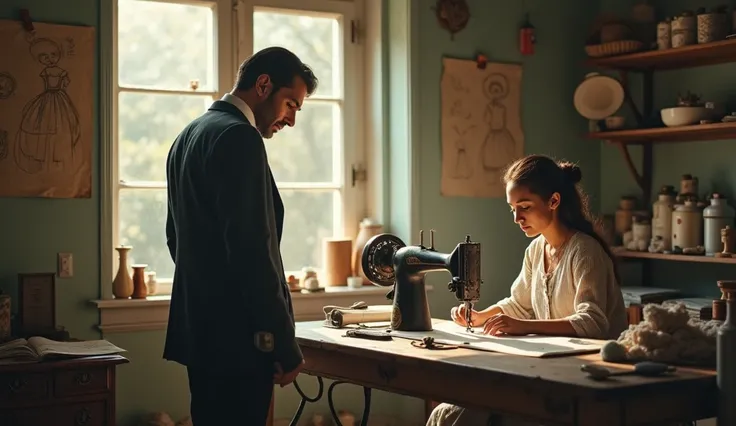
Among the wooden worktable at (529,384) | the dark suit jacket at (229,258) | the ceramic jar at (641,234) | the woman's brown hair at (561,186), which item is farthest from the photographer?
the ceramic jar at (641,234)

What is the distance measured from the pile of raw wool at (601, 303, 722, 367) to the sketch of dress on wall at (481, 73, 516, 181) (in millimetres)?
2196

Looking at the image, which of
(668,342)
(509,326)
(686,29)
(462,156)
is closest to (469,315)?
(509,326)

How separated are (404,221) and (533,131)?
88 cm

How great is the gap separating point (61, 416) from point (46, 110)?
48.5 inches

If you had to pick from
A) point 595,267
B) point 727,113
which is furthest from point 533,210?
point 727,113

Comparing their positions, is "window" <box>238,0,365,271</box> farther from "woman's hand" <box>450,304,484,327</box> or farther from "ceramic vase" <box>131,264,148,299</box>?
"woman's hand" <box>450,304,484,327</box>

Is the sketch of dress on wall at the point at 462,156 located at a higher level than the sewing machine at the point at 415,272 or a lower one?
higher

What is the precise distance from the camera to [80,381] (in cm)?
327

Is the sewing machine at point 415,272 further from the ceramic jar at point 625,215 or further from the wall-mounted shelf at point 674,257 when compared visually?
the ceramic jar at point 625,215

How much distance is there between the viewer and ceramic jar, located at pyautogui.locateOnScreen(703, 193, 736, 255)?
424 cm

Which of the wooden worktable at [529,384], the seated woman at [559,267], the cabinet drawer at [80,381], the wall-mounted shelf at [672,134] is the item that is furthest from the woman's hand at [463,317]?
the wall-mounted shelf at [672,134]

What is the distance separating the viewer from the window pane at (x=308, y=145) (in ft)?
14.8

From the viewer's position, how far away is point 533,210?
3.31 metres

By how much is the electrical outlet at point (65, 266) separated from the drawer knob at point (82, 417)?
735mm
